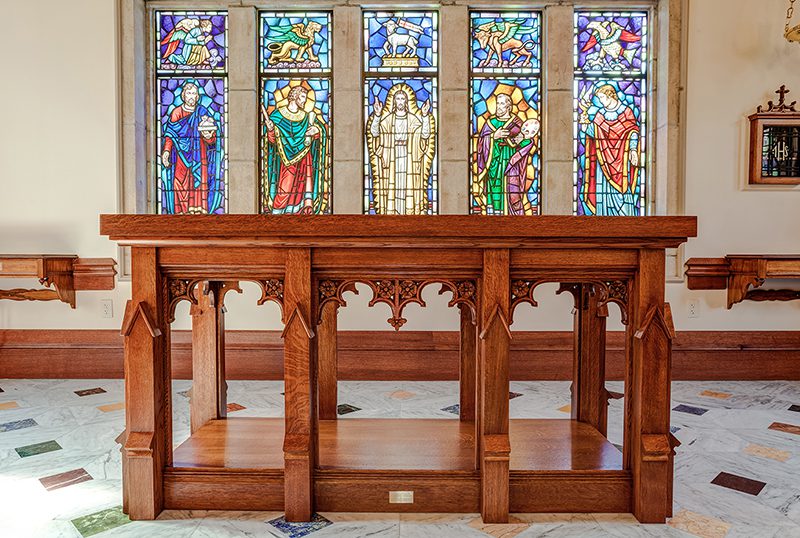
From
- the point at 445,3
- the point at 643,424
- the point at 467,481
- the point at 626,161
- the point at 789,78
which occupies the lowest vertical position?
the point at 467,481

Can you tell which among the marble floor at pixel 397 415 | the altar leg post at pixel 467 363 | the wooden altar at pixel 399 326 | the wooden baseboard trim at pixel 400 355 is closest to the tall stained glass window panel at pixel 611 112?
the wooden baseboard trim at pixel 400 355

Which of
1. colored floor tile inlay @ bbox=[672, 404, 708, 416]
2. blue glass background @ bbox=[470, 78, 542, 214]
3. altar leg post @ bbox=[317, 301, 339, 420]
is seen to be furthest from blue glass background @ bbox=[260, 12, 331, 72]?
colored floor tile inlay @ bbox=[672, 404, 708, 416]

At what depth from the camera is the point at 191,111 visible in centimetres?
420

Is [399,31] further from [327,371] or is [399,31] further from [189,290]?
[189,290]

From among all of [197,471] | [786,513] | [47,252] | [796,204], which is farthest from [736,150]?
[47,252]

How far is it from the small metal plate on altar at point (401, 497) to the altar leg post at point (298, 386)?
0.28 metres

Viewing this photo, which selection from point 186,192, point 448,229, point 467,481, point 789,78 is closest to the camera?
point 448,229

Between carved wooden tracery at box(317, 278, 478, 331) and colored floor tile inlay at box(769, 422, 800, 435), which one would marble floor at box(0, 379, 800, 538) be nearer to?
colored floor tile inlay at box(769, 422, 800, 435)

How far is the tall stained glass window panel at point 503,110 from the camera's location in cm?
417

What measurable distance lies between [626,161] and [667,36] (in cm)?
98

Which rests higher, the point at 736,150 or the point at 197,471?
the point at 736,150

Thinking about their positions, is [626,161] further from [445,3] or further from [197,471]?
[197,471]

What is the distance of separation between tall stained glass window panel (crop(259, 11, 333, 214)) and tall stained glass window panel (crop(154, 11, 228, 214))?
0.34m

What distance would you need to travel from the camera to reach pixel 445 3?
13.3ft
